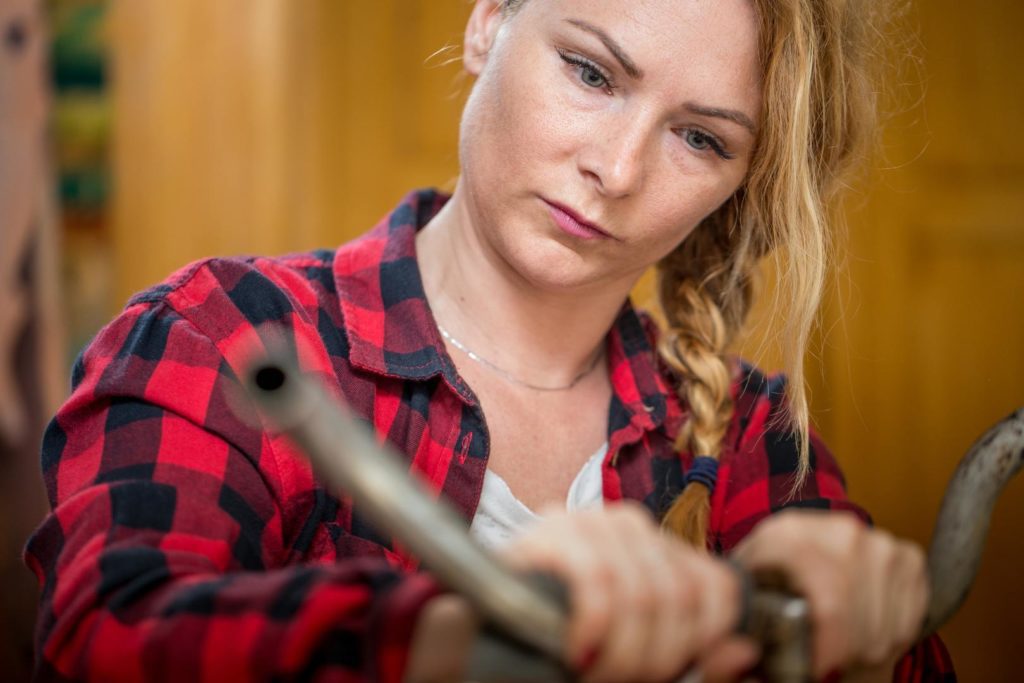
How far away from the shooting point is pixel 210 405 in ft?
2.50

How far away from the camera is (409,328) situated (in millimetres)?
988

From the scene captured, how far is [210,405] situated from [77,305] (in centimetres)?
179

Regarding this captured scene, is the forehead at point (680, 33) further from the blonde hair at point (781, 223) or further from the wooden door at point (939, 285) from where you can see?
the wooden door at point (939, 285)

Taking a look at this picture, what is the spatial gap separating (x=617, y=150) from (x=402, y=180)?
1670 millimetres

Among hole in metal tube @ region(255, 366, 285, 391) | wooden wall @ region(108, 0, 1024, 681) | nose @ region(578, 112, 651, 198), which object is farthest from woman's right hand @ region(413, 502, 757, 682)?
wooden wall @ region(108, 0, 1024, 681)

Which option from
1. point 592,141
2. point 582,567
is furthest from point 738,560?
point 592,141

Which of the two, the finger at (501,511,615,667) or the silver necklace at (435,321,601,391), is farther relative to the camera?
the silver necklace at (435,321,601,391)

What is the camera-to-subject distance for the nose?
0.90 metres

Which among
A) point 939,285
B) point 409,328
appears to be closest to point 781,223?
point 409,328

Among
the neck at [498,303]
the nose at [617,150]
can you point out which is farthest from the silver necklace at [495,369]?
the nose at [617,150]

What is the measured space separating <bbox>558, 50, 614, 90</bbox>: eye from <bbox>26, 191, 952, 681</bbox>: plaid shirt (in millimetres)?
239

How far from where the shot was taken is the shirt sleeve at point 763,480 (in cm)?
108

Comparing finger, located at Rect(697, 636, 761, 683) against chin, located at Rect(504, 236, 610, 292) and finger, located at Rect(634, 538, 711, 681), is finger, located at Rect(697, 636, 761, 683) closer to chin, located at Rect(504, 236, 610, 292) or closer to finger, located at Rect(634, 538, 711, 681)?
finger, located at Rect(634, 538, 711, 681)

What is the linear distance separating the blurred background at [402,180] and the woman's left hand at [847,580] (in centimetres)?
172
